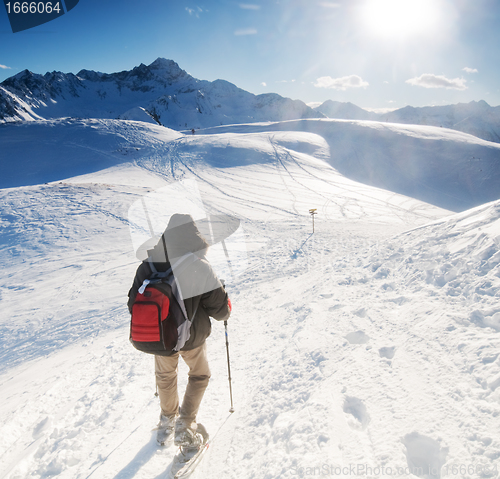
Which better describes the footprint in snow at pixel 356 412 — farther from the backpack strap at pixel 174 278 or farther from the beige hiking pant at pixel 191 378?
the backpack strap at pixel 174 278

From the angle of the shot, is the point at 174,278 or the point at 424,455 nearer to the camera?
the point at 424,455

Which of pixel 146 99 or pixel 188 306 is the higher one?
pixel 146 99

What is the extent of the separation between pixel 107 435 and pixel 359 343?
328 centimetres

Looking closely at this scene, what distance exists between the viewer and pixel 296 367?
3.70 m

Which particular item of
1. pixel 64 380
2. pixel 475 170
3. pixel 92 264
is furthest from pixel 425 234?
pixel 475 170

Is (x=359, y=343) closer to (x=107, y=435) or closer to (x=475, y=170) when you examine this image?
(x=107, y=435)

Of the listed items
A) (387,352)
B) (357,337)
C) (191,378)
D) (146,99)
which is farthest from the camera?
(146,99)

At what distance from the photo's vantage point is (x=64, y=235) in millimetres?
11023

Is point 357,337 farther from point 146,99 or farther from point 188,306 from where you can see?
point 146,99

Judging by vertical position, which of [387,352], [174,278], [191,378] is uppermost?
[174,278]

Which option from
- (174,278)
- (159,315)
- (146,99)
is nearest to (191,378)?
(159,315)

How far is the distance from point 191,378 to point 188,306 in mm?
980

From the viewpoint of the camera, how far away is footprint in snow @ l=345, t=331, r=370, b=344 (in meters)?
3.80

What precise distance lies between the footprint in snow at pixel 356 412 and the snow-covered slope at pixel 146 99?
12123 centimetres
